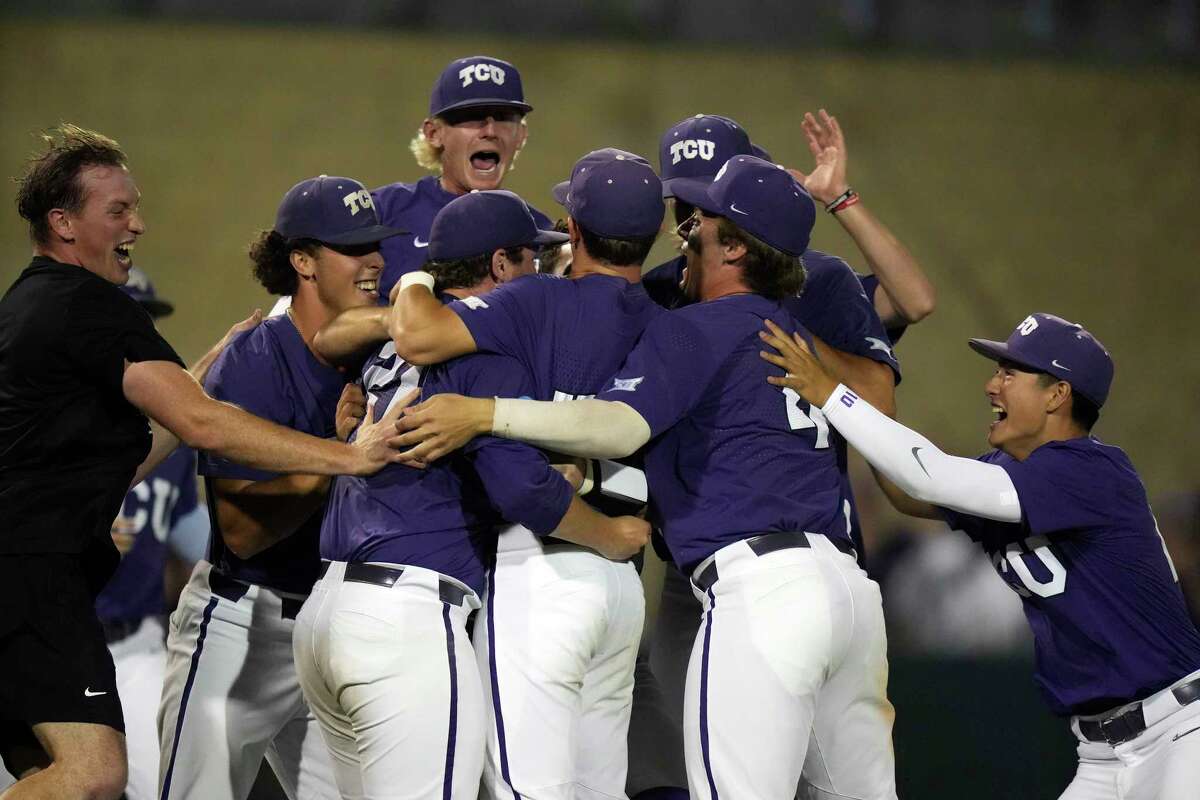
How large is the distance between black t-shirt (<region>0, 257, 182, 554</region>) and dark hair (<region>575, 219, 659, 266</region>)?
40.3 inches

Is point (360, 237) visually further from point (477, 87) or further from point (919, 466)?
point (919, 466)

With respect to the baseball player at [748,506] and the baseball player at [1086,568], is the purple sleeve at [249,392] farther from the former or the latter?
the baseball player at [1086,568]

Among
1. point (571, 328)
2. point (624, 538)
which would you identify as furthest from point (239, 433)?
point (624, 538)

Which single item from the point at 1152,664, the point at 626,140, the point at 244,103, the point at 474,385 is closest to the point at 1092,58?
the point at 626,140

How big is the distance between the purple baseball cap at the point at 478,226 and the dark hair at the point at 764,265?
1.61ft

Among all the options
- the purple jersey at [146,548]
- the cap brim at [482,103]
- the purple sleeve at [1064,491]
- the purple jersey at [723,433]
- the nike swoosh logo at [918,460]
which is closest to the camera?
the purple jersey at [723,433]

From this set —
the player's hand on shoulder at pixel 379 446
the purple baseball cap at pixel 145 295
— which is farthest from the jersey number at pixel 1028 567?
the purple baseball cap at pixel 145 295

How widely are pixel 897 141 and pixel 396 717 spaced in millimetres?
6904

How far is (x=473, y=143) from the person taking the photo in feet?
14.9

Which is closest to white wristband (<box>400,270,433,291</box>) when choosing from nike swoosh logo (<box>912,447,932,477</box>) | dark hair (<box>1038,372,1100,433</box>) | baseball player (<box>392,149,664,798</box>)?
baseball player (<box>392,149,664,798</box>)

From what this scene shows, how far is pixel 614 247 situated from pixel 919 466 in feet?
3.13

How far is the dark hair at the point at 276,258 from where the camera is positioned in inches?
149

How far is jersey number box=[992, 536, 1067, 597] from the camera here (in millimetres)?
3717

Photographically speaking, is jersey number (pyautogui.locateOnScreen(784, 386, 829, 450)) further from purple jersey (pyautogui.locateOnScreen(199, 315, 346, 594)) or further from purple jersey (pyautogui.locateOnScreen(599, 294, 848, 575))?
purple jersey (pyautogui.locateOnScreen(199, 315, 346, 594))
